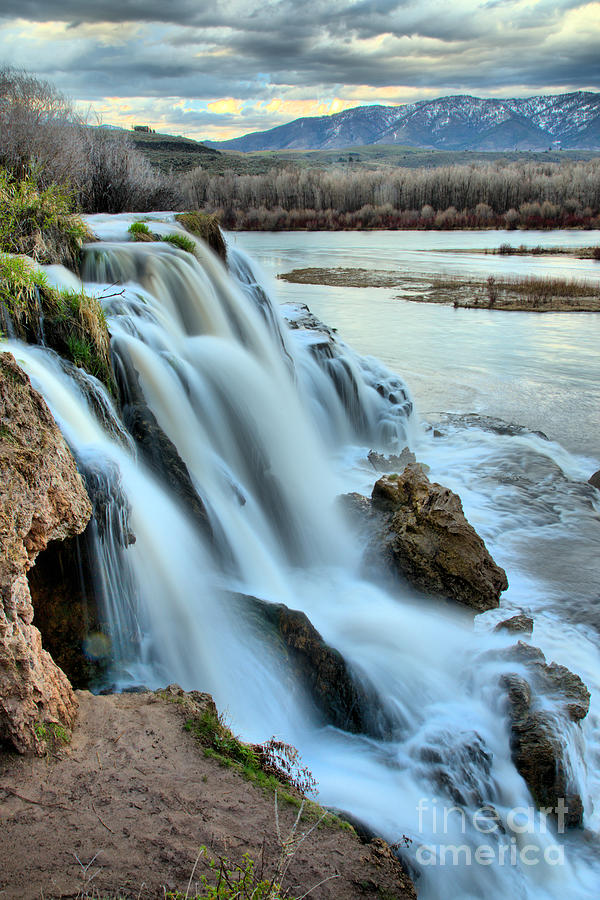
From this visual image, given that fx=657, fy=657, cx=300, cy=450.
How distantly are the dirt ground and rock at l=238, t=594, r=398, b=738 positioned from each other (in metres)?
1.84

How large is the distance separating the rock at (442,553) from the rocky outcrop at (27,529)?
4181 millimetres

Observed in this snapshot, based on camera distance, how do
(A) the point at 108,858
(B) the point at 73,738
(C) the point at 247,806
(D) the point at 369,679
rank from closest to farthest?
(A) the point at 108,858, (C) the point at 247,806, (B) the point at 73,738, (D) the point at 369,679

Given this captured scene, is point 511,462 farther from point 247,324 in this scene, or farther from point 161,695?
point 161,695

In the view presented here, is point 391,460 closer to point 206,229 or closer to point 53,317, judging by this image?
point 206,229

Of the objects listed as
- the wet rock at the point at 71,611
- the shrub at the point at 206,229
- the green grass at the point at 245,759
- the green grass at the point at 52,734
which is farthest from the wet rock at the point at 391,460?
the green grass at the point at 52,734

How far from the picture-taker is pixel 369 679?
20.3 feet

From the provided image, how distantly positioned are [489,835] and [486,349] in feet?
61.0

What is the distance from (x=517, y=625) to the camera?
7094 mm

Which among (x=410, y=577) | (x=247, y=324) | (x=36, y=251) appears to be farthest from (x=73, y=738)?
(x=247, y=324)

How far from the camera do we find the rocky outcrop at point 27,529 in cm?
384

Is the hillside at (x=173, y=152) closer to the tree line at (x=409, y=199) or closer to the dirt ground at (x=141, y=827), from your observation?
the tree line at (x=409, y=199)

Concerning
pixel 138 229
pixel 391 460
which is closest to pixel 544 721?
pixel 391 460

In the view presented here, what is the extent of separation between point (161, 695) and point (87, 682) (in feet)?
2.83

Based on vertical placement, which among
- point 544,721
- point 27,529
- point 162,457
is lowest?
point 544,721
